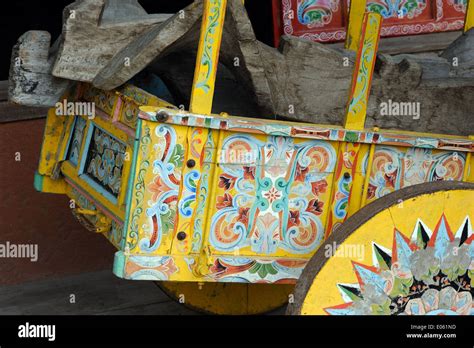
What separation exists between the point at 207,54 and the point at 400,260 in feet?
3.14

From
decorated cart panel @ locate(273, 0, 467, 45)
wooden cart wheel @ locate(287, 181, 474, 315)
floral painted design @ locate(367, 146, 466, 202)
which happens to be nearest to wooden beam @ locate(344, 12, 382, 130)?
floral painted design @ locate(367, 146, 466, 202)

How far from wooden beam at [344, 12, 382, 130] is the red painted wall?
6.91 feet

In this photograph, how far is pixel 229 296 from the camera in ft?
16.8

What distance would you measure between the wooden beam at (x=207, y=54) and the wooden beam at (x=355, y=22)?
3.70 ft

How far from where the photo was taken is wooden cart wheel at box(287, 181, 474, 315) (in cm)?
373

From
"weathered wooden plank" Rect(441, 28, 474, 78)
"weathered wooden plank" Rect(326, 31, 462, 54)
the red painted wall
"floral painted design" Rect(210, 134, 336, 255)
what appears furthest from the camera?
"weathered wooden plank" Rect(326, 31, 462, 54)

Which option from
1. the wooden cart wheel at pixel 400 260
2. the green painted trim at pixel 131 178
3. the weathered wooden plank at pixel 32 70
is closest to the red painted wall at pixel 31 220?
the weathered wooden plank at pixel 32 70

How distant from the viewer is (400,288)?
3.83 metres

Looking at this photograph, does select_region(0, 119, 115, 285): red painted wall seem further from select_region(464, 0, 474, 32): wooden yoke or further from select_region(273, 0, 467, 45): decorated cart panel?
select_region(464, 0, 474, 32): wooden yoke

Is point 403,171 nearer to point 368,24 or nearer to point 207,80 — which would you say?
point 368,24

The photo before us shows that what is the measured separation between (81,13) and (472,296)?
173 centimetres

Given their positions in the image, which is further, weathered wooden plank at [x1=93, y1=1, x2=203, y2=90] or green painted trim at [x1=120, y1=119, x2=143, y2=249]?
weathered wooden plank at [x1=93, y1=1, x2=203, y2=90]

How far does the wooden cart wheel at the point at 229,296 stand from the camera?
5.08 meters

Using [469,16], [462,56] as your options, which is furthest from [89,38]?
[469,16]
